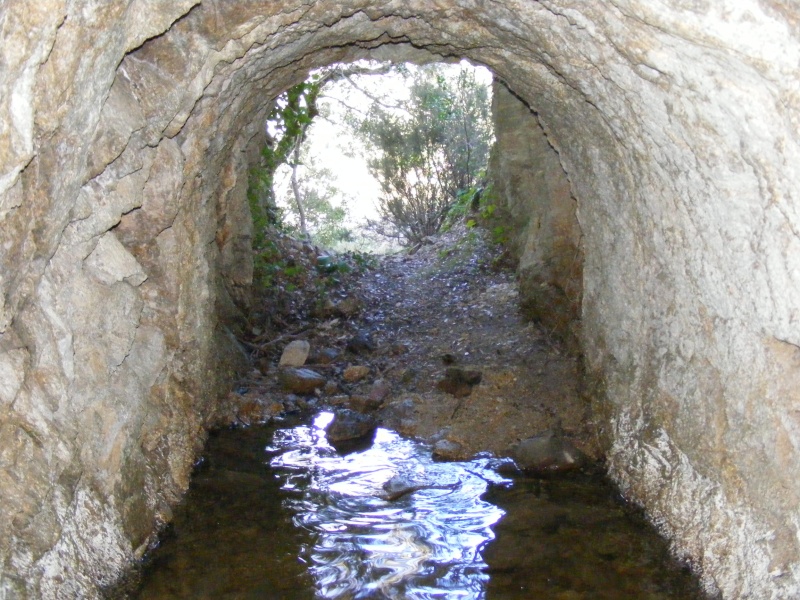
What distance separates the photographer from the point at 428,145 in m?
16.5

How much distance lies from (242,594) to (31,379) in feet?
5.41

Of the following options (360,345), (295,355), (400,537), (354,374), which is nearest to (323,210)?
A: (360,345)

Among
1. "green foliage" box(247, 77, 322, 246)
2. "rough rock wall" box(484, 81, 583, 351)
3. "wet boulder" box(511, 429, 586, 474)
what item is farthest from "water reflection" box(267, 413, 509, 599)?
"green foliage" box(247, 77, 322, 246)

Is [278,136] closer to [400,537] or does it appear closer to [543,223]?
[543,223]

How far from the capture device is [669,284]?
177 inches

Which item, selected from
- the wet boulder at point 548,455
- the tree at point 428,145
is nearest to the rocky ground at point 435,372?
the wet boulder at point 548,455

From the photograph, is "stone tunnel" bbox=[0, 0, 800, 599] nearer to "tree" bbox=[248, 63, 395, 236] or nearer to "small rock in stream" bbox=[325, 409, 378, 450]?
"small rock in stream" bbox=[325, 409, 378, 450]

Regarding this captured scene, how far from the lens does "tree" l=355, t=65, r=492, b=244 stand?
16109 mm

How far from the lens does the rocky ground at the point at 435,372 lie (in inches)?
254

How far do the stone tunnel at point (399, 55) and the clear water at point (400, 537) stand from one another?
0.81ft

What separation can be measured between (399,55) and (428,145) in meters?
10.2

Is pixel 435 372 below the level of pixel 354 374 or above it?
above

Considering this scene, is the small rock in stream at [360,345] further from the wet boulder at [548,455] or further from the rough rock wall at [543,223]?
the wet boulder at [548,455]

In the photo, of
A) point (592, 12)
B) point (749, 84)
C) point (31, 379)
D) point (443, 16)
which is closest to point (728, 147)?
point (749, 84)
